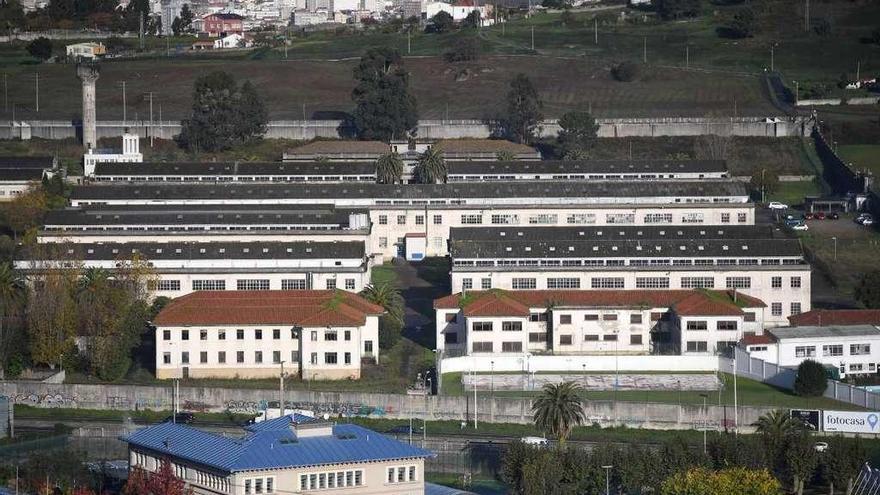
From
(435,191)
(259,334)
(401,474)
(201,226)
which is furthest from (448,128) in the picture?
(401,474)

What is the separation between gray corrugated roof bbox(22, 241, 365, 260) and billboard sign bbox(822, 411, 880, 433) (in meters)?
25.7

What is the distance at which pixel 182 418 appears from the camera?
8169 cm

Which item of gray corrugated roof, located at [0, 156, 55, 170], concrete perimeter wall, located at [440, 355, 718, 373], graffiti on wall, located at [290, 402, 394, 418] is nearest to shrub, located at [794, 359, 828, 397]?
concrete perimeter wall, located at [440, 355, 718, 373]

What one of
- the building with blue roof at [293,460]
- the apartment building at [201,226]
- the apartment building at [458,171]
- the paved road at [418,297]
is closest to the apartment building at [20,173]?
the apartment building at [458,171]

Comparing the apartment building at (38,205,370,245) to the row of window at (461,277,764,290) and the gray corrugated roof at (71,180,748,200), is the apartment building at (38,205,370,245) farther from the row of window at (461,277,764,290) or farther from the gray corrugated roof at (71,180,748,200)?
the row of window at (461,277,764,290)

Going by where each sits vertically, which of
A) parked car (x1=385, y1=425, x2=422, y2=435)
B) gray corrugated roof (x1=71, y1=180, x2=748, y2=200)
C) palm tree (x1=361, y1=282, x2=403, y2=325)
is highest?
gray corrugated roof (x1=71, y1=180, x2=748, y2=200)

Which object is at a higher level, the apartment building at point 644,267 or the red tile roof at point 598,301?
the apartment building at point 644,267

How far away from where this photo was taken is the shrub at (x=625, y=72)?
15975 centimetres

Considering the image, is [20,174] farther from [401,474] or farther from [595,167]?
[401,474]

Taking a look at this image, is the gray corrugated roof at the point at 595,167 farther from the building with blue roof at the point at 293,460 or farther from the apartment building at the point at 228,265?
the building with blue roof at the point at 293,460

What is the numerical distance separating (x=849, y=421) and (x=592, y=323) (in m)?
14.4

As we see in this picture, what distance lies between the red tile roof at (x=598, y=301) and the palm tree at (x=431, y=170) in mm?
27975

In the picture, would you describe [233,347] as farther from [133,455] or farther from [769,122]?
[769,122]

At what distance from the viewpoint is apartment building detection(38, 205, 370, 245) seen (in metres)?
106
